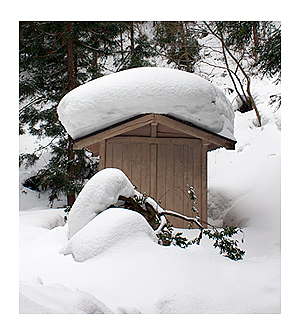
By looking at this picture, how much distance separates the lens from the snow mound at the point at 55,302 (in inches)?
58.0

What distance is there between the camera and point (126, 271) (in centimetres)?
213

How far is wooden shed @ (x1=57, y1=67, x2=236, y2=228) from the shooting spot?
5.36m

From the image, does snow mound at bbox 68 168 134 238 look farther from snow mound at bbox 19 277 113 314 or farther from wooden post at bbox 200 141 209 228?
wooden post at bbox 200 141 209 228

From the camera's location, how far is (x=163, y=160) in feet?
17.9

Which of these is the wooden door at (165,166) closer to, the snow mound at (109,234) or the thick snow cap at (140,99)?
the thick snow cap at (140,99)

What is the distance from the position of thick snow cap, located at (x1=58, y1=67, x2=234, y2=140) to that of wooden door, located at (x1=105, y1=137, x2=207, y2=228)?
532 millimetres

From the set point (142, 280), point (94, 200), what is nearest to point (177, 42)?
point (94, 200)

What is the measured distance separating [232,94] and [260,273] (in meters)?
12.9

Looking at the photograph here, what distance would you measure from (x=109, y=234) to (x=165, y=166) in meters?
3.11

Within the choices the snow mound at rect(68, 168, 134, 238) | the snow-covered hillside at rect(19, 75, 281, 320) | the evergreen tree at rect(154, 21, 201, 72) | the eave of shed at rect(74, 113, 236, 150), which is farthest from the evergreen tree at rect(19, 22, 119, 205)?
the snow-covered hillside at rect(19, 75, 281, 320)

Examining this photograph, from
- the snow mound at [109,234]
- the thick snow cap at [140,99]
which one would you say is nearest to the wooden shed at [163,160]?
the thick snow cap at [140,99]
